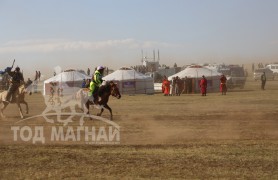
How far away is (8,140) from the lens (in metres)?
12.5

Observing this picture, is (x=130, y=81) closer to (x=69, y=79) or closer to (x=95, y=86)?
(x=69, y=79)

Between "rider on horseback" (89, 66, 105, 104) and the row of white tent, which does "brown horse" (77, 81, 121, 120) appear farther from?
the row of white tent

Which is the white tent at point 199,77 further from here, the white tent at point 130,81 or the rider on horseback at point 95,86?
the rider on horseback at point 95,86

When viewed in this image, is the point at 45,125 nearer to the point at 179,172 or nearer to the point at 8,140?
the point at 8,140

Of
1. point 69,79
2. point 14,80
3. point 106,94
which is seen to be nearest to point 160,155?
point 106,94

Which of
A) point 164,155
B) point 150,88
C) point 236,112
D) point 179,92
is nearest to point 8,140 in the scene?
point 164,155

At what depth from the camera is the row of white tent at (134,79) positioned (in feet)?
130

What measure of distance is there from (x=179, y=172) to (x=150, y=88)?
32472mm

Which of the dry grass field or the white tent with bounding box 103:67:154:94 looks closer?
the dry grass field

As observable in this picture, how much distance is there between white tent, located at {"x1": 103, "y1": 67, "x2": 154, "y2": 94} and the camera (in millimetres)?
39469

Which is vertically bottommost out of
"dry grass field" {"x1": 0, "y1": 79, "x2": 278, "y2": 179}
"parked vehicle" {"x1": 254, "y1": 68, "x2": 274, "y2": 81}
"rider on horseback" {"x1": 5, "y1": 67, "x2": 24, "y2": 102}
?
"dry grass field" {"x1": 0, "y1": 79, "x2": 278, "y2": 179}

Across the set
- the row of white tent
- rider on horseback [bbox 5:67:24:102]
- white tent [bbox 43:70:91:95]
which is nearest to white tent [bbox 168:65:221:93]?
the row of white tent

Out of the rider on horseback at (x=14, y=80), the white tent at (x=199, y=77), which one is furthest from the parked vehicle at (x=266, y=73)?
the rider on horseback at (x=14, y=80)

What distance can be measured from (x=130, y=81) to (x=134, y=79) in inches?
16.5
